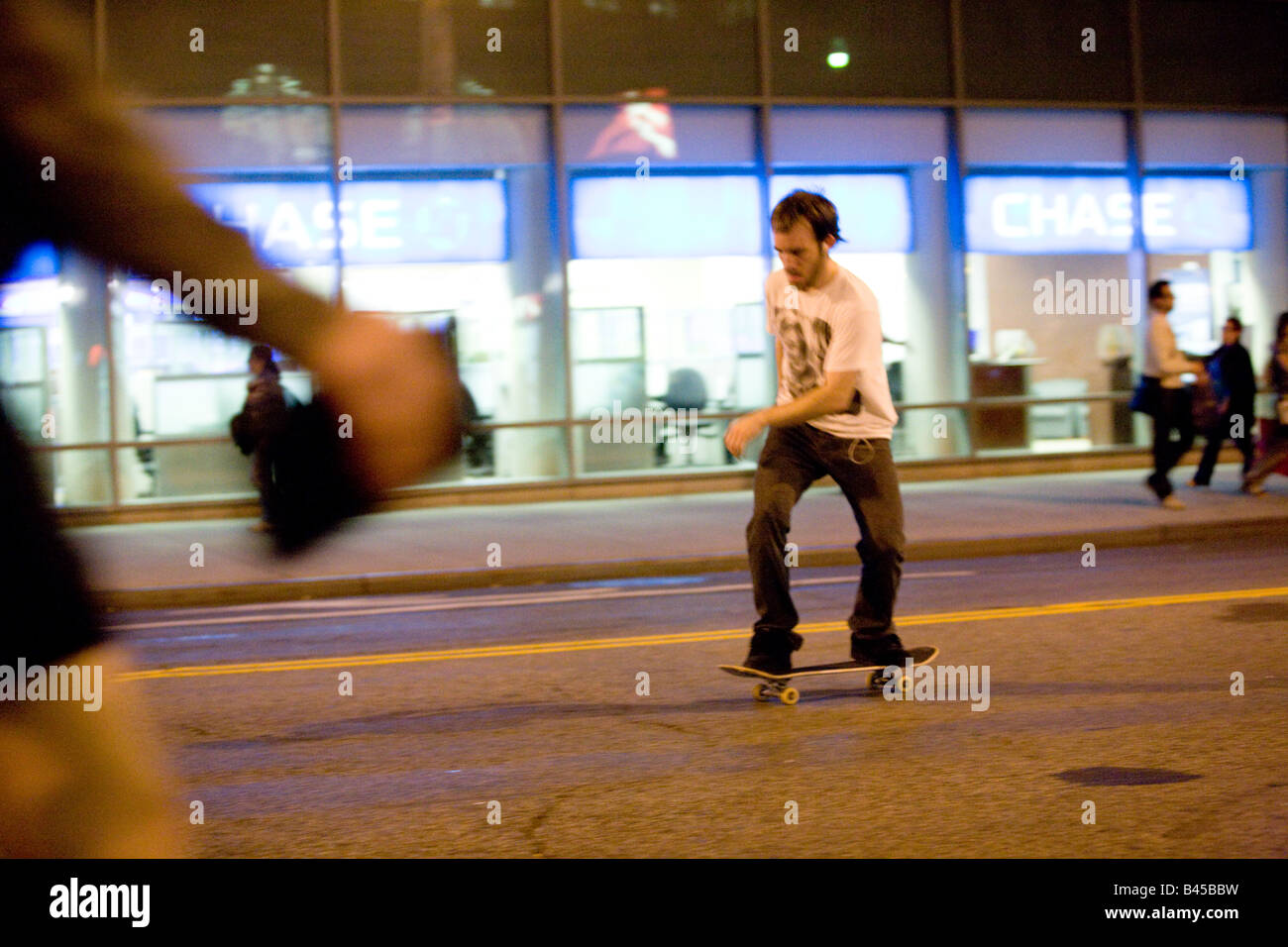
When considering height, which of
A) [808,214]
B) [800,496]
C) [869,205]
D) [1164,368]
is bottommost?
[800,496]

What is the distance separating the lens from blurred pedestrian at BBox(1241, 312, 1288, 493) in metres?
14.1

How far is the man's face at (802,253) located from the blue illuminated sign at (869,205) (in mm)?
12311

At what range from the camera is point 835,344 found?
5.97 metres

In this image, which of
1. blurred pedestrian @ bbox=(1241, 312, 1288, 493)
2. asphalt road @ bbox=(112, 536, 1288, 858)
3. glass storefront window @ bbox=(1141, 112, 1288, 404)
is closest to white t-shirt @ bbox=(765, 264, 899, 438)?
asphalt road @ bbox=(112, 536, 1288, 858)

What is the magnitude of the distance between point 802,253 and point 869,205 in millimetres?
12805

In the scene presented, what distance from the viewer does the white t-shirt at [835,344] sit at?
19.6ft

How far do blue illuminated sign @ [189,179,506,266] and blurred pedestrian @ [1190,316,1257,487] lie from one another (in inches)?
307

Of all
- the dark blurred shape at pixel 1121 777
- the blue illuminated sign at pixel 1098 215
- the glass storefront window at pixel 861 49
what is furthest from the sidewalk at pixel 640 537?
the dark blurred shape at pixel 1121 777

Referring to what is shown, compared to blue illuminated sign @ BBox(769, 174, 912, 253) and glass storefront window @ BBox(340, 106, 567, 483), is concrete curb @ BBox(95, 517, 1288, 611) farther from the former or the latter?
blue illuminated sign @ BBox(769, 174, 912, 253)

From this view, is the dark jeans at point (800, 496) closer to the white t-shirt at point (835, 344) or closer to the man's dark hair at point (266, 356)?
the white t-shirt at point (835, 344)

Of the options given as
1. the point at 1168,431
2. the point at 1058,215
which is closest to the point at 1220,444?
the point at 1168,431

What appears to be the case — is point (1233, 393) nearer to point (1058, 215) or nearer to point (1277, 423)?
point (1277, 423)
